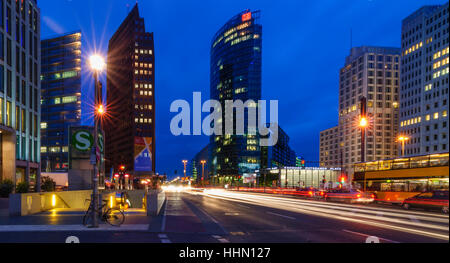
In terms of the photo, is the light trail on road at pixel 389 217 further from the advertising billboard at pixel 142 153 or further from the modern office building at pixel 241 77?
the modern office building at pixel 241 77

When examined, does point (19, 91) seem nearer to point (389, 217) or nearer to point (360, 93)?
point (389, 217)

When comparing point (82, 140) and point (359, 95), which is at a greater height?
point (359, 95)

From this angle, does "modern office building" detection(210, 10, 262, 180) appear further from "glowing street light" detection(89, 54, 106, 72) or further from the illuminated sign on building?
"glowing street light" detection(89, 54, 106, 72)

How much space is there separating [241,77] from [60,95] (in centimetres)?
7702

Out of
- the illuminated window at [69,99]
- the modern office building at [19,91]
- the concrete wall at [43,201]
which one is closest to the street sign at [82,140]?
the concrete wall at [43,201]

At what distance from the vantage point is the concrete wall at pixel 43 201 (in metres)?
19.3

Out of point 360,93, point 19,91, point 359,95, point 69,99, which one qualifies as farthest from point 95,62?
point 360,93

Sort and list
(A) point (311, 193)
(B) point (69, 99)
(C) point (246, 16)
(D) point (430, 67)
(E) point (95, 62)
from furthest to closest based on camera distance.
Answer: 1. (C) point (246, 16)
2. (B) point (69, 99)
3. (A) point (311, 193)
4. (E) point (95, 62)
5. (D) point (430, 67)

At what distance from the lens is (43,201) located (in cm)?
2272

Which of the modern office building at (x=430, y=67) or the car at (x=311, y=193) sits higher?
the modern office building at (x=430, y=67)

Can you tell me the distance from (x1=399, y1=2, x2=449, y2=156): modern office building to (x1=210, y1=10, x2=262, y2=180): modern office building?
5565 inches

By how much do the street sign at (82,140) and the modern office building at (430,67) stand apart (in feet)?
94.0

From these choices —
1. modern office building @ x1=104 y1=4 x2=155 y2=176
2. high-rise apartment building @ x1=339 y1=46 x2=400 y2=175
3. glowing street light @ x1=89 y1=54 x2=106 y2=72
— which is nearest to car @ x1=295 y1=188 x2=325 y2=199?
glowing street light @ x1=89 y1=54 x2=106 y2=72

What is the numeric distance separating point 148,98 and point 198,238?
17754cm
